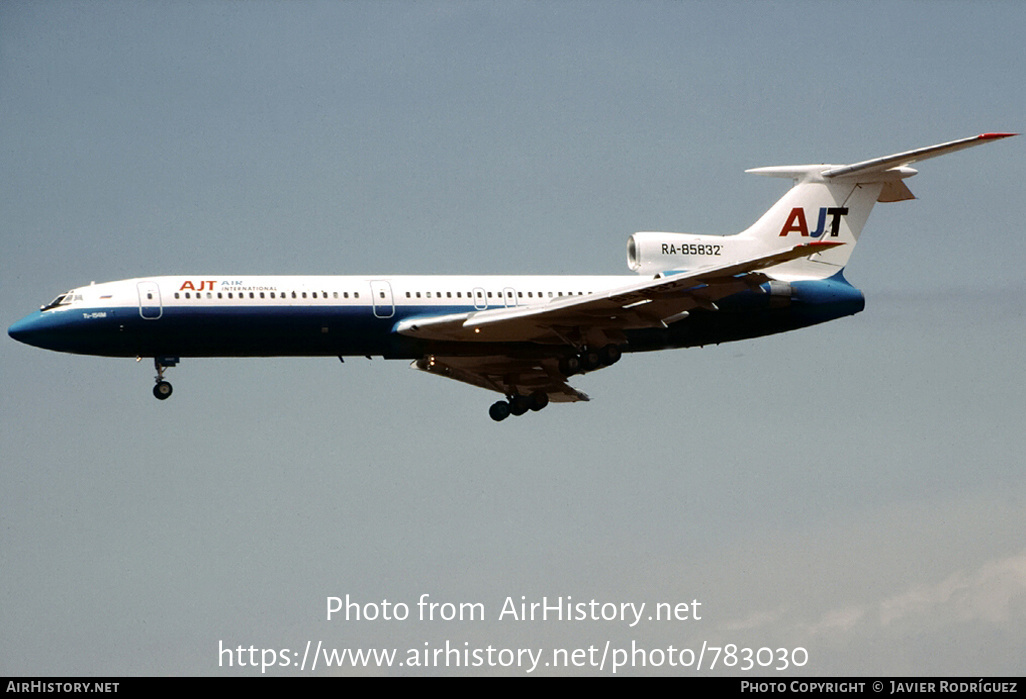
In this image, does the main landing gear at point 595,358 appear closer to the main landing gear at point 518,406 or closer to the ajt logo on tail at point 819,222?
the main landing gear at point 518,406

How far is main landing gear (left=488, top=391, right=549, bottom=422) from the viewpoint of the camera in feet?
167

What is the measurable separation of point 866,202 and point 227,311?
20758mm

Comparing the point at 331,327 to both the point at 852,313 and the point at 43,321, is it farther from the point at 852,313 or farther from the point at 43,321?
the point at 852,313

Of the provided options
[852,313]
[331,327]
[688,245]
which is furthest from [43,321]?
Answer: [852,313]

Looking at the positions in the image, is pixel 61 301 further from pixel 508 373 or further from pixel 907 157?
pixel 907 157

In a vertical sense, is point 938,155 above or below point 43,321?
above

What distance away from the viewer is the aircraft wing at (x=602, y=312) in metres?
43.6

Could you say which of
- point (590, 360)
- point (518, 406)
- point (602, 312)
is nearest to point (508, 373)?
point (518, 406)

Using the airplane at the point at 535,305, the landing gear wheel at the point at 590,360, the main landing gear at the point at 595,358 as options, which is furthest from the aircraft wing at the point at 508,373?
the landing gear wheel at the point at 590,360

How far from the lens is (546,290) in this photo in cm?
4716

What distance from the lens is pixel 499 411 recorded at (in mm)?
51062

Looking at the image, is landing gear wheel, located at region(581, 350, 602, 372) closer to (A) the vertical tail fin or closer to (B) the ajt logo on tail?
(A) the vertical tail fin

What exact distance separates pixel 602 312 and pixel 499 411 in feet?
24.0
